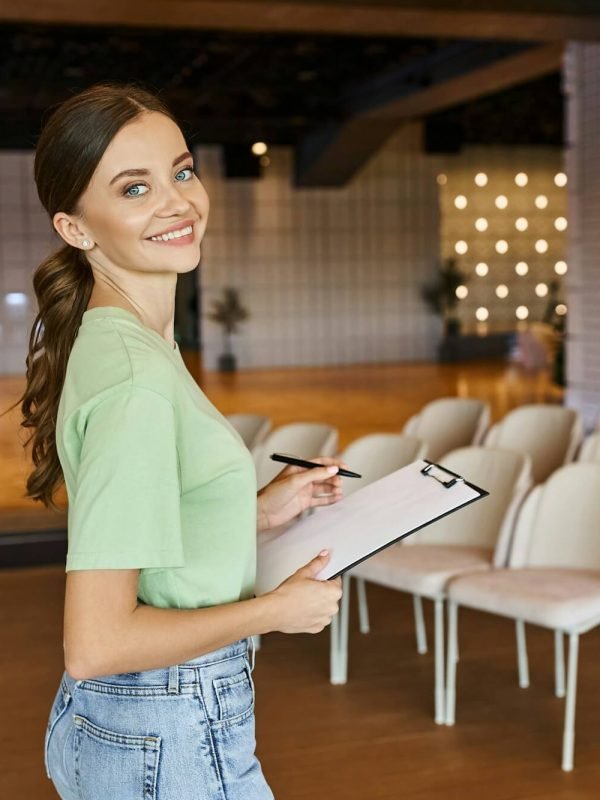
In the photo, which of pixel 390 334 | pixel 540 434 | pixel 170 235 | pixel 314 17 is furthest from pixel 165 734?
pixel 390 334

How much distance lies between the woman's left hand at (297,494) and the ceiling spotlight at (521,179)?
20847mm

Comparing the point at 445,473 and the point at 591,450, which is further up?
the point at 445,473

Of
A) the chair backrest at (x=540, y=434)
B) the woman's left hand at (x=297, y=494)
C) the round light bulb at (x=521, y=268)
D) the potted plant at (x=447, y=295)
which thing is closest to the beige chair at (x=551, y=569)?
the chair backrest at (x=540, y=434)

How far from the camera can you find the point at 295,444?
5.65 meters

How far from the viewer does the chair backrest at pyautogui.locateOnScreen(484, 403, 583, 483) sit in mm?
5891

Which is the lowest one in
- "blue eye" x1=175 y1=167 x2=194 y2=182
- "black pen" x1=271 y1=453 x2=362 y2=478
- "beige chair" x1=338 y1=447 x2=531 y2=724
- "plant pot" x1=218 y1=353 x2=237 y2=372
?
"plant pot" x1=218 y1=353 x2=237 y2=372

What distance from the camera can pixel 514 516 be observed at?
414 centimetres

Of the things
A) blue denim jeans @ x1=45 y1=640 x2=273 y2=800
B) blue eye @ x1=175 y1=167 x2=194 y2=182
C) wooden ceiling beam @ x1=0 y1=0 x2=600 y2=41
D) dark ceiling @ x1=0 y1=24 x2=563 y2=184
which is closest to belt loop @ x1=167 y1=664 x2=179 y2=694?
blue denim jeans @ x1=45 y1=640 x2=273 y2=800

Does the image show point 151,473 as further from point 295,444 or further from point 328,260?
point 328,260

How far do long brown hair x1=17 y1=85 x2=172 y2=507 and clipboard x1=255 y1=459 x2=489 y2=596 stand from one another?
0.35 meters

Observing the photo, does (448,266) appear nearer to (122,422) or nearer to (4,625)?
(4,625)

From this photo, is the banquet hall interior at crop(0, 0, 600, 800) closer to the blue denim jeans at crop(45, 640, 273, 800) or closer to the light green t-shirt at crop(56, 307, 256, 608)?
the light green t-shirt at crop(56, 307, 256, 608)

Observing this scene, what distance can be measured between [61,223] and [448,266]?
1934 cm

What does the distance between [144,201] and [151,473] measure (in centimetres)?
36
